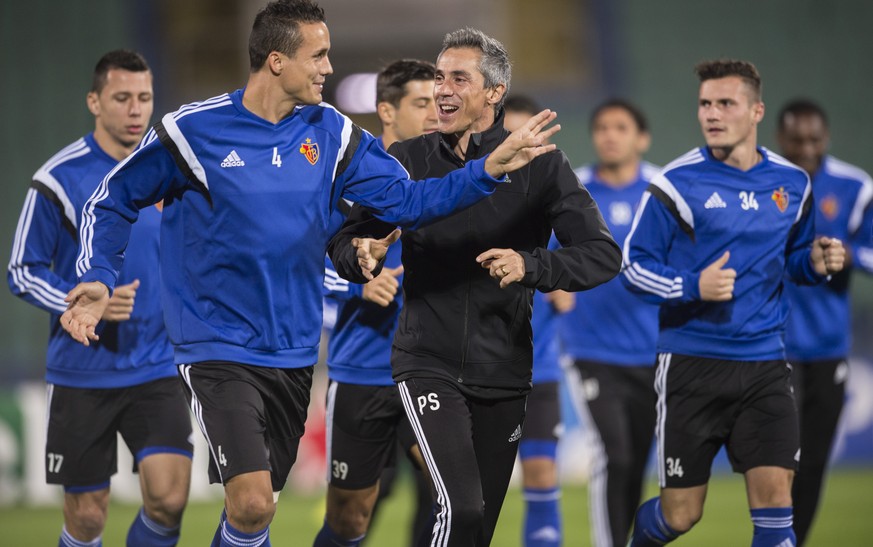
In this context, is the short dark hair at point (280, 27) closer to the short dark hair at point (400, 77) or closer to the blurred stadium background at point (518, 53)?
the short dark hair at point (400, 77)

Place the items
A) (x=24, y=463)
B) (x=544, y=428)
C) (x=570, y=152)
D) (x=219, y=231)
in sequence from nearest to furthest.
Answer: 1. (x=219, y=231)
2. (x=544, y=428)
3. (x=24, y=463)
4. (x=570, y=152)

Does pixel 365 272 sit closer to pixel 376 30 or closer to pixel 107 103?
pixel 107 103

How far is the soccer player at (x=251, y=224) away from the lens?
523cm

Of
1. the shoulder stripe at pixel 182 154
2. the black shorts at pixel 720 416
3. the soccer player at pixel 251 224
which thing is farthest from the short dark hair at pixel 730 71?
the shoulder stripe at pixel 182 154

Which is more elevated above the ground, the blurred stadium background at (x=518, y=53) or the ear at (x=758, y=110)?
the blurred stadium background at (x=518, y=53)

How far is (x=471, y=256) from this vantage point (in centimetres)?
549

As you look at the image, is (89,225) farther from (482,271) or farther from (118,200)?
(482,271)

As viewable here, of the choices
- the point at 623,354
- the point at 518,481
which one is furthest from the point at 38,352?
the point at 623,354

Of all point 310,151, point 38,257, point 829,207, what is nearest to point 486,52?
point 310,151

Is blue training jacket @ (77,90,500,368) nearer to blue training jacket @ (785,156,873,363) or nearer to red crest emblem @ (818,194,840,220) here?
blue training jacket @ (785,156,873,363)

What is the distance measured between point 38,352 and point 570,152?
8.10m

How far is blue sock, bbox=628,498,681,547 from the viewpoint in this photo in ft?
21.3

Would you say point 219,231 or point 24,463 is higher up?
point 219,231

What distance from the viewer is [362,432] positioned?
6781 mm
